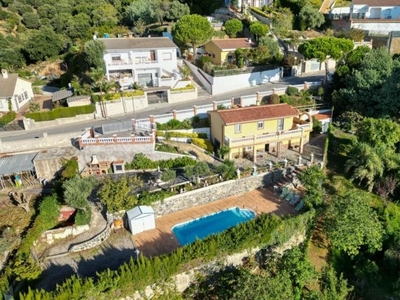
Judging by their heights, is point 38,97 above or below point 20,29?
below

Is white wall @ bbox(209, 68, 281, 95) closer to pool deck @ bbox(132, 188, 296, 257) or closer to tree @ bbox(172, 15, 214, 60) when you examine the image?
tree @ bbox(172, 15, 214, 60)

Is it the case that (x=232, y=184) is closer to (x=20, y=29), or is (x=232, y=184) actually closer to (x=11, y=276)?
(x=11, y=276)

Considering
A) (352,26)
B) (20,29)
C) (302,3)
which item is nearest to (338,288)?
(352,26)

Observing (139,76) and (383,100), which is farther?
(139,76)

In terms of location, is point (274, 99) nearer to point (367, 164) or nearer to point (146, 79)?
point (367, 164)

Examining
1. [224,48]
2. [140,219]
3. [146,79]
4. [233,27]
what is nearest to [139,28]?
[233,27]

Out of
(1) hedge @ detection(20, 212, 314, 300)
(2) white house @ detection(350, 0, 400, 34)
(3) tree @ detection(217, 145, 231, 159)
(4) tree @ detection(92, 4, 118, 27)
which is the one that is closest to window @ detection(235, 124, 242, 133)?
(3) tree @ detection(217, 145, 231, 159)
